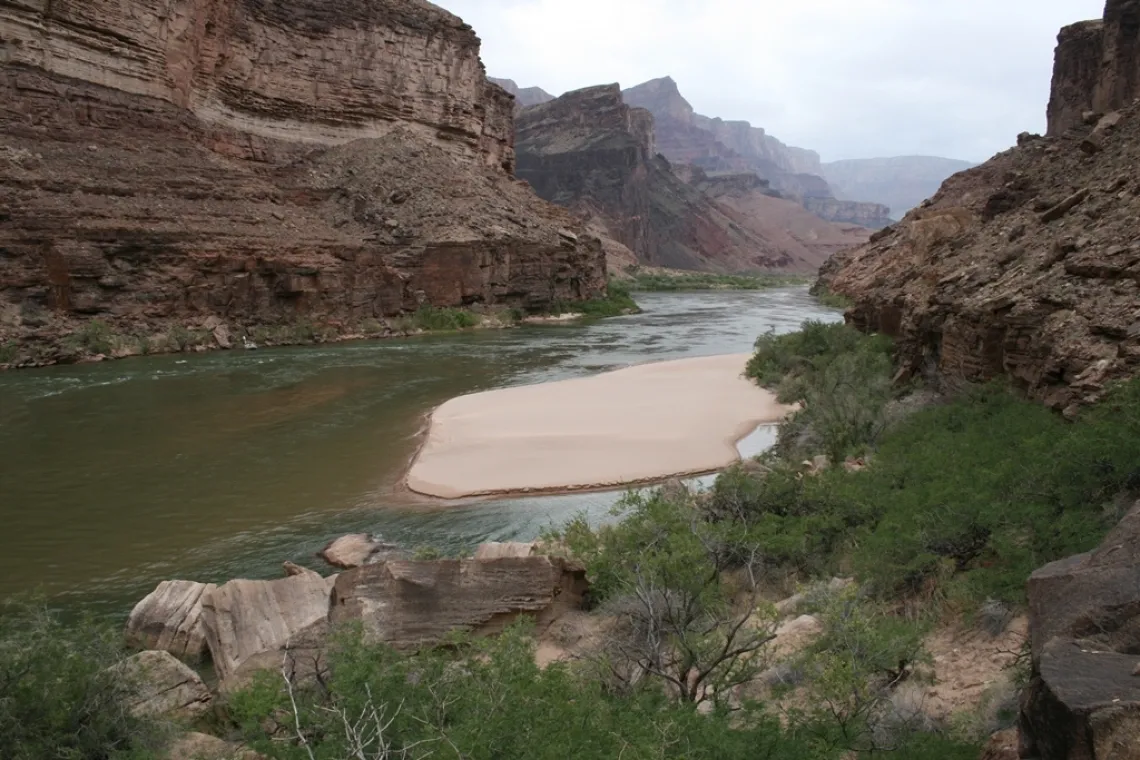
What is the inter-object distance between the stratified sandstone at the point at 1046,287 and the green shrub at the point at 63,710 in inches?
348

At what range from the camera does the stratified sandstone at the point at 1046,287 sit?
9047 millimetres

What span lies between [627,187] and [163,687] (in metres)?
125

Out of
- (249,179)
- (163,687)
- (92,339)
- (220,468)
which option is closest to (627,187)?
(249,179)

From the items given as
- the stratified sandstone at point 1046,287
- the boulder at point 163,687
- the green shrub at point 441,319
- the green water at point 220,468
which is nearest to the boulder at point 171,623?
the green water at point 220,468

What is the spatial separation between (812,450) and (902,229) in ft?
158

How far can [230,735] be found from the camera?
5.54 metres

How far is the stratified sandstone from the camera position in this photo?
29.7ft

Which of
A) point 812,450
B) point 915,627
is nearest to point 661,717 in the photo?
point 915,627

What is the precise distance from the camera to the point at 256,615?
7.40 meters

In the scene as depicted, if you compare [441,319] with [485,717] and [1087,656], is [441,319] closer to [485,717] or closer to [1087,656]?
[485,717]

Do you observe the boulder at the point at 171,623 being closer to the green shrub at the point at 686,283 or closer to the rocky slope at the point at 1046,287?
the rocky slope at the point at 1046,287

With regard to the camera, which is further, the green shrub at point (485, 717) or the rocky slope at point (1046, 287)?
the rocky slope at point (1046, 287)

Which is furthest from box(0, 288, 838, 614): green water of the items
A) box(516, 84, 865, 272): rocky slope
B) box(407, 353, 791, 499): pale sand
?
box(516, 84, 865, 272): rocky slope

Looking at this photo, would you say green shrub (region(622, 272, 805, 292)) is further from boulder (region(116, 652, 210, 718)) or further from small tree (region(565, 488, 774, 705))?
boulder (region(116, 652, 210, 718))
